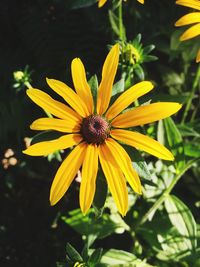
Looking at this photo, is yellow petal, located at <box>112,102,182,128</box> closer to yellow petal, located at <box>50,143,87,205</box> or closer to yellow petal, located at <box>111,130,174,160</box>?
yellow petal, located at <box>111,130,174,160</box>

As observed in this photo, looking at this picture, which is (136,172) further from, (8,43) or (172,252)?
(8,43)

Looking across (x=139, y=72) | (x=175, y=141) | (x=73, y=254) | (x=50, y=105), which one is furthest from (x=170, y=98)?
(x=73, y=254)


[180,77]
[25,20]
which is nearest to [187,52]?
[180,77]

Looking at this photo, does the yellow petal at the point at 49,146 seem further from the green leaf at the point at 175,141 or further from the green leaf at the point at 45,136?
the green leaf at the point at 175,141

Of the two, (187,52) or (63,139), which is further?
(187,52)

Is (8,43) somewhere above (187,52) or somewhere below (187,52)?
above

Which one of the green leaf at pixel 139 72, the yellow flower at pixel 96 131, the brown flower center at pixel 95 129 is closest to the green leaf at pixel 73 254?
the yellow flower at pixel 96 131
